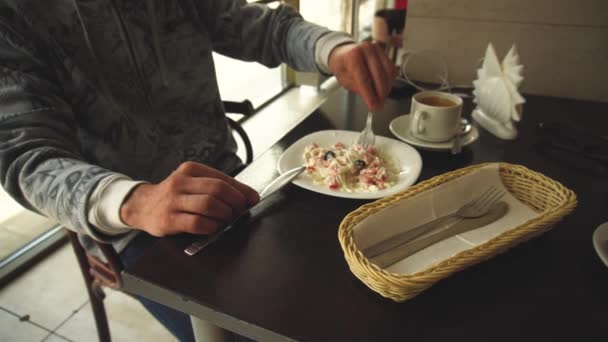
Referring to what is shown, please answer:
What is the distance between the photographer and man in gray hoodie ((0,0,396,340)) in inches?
22.5

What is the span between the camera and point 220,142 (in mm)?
1037

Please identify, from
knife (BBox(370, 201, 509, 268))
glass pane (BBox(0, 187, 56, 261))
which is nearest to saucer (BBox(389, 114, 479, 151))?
knife (BBox(370, 201, 509, 268))

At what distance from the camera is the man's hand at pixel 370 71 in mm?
830

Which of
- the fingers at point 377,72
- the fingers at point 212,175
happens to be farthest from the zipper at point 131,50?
the fingers at point 377,72

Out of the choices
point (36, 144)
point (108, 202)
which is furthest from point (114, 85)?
point (108, 202)

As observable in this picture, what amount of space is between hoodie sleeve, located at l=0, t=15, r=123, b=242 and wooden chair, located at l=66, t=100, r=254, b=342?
0.76 feet

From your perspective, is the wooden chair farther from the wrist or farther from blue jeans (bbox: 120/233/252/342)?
the wrist

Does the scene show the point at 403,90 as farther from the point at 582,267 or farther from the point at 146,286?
the point at 146,286

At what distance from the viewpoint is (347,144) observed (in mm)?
867

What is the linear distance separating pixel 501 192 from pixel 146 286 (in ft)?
1.86

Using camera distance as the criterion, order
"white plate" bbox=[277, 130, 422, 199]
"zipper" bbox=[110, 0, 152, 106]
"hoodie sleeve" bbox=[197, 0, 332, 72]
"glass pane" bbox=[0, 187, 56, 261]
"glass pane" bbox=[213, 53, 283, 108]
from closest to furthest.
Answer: "white plate" bbox=[277, 130, 422, 199] → "zipper" bbox=[110, 0, 152, 106] → "hoodie sleeve" bbox=[197, 0, 332, 72] → "glass pane" bbox=[0, 187, 56, 261] → "glass pane" bbox=[213, 53, 283, 108]

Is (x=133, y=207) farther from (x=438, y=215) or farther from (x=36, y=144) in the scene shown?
(x=438, y=215)

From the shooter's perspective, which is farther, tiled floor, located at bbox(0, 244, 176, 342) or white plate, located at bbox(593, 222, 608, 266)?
tiled floor, located at bbox(0, 244, 176, 342)

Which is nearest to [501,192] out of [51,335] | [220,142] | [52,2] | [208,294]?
[208,294]
